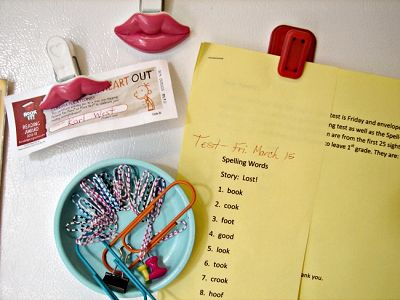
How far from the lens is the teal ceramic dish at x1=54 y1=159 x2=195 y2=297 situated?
528 millimetres

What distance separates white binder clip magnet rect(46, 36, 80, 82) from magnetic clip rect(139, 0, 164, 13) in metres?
0.12

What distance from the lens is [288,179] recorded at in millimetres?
569

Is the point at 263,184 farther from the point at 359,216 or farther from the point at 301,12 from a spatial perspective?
the point at 301,12

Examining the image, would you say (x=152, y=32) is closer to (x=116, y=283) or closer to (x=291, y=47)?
(x=291, y=47)

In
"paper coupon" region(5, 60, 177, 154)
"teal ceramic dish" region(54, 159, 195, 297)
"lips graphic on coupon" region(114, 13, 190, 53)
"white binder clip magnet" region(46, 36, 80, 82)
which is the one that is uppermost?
"lips graphic on coupon" region(114, 13, 190, 53)

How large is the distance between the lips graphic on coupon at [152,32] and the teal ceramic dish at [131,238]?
167 millimetres

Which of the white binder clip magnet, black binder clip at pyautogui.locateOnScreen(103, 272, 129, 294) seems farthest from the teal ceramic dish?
the white binder clip magnet

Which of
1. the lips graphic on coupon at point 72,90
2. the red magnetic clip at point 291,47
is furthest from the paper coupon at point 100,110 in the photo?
the red magnetic clip at point 291,47

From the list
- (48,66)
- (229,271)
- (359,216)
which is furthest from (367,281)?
(48,66)

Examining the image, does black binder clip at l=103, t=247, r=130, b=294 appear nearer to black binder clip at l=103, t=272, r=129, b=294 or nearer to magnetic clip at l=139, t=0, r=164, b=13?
black binder clip at l=103, t=272, r=129, b=294

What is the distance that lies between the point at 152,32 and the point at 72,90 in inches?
5.4

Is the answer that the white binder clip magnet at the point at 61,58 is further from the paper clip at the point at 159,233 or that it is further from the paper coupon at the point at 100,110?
the paper clip at the point at 159,233

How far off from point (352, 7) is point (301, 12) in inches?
3.0

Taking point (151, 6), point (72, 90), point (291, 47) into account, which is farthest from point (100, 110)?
point (291, 47)
